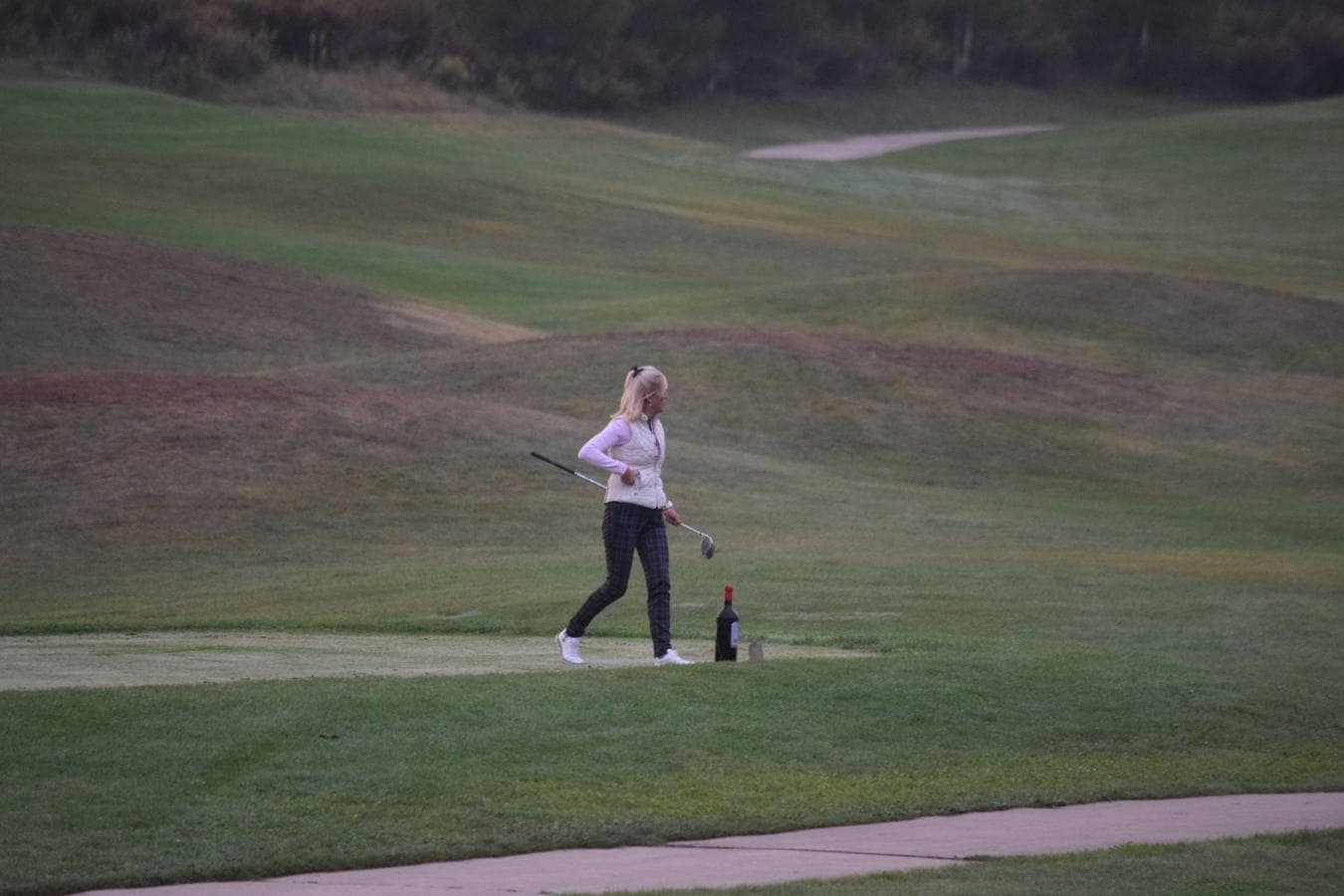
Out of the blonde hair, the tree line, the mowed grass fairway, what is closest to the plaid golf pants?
the blonde hair

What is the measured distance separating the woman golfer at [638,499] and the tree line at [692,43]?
5981 cm

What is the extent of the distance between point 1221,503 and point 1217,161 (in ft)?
199

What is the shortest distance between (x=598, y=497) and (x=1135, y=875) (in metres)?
17.9

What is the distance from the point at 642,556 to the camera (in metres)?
11.9

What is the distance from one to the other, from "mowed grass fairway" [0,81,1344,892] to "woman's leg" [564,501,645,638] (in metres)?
1.01

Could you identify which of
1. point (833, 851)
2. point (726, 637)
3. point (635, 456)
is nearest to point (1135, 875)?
point (833, 851)

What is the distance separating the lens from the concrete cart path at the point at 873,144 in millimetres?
84500

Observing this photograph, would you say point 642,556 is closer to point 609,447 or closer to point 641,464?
point 641,464

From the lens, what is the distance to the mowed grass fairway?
9.29 metres

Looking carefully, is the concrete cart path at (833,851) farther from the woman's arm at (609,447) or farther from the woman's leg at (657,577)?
the woman's arm at (609,447)

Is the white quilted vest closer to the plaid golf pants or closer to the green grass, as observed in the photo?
the plaid golf pants

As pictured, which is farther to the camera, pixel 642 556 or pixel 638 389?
pixel 642 556

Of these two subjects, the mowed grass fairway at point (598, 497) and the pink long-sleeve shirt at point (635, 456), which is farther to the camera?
the pink long-sleeve shirt at point (635, 456)

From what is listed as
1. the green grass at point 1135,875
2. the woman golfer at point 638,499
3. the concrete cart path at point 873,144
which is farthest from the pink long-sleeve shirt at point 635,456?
the concrete cart path at point 873,144
